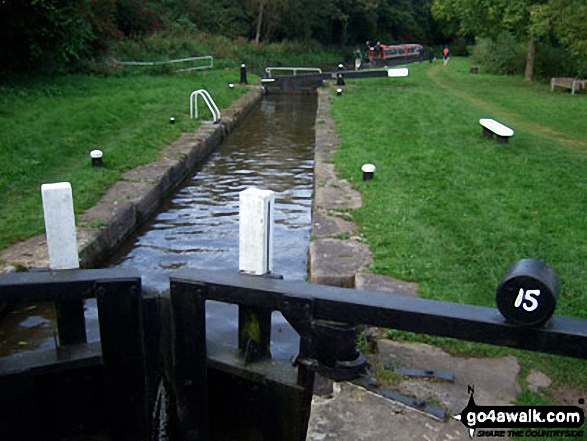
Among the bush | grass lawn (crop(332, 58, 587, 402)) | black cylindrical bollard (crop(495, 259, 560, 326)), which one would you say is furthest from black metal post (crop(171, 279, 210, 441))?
the bush

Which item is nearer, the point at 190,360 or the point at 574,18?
the point at 190,360

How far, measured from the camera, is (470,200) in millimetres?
7312

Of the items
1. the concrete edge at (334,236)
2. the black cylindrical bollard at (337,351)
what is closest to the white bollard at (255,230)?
the black cylindrical bollard at (337,351)

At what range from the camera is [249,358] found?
12.1 ft

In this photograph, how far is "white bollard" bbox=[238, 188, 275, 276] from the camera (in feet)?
11.3

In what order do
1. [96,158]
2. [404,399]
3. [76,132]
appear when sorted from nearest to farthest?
[404,399] → [96,158] → [76,132]

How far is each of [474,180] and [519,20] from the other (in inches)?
547

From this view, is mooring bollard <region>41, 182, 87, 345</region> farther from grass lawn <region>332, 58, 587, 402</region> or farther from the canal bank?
grass lawn <region>332, 58, 587, 402</region>

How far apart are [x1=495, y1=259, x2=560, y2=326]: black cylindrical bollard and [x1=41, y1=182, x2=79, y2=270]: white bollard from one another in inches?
90.9

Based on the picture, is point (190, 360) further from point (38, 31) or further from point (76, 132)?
point (38, 31)

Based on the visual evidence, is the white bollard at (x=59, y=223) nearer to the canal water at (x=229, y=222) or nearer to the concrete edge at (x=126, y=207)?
the canal water at (x=229, y=222)

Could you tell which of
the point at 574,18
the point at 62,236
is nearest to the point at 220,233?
the point at 62,236

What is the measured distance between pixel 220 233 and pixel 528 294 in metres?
4.94

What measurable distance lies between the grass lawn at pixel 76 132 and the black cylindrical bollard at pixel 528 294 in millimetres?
4611
